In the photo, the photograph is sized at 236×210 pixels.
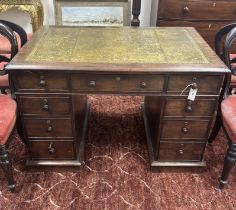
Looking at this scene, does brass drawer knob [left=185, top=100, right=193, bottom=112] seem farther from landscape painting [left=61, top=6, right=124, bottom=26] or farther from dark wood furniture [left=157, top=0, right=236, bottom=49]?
landscape painting [left=61, top=6, right=124, bottom=26]

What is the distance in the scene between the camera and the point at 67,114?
148 centimetres

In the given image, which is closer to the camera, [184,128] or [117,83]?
[117,83]

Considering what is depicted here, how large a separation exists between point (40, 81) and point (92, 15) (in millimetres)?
1768

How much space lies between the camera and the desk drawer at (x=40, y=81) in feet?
4.34

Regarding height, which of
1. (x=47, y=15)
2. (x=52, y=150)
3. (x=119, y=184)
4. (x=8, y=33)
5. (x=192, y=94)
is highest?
(x=8, y=33)

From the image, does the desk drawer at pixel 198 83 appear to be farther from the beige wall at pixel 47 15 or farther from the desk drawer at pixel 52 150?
the beige wall at pixel 47 15

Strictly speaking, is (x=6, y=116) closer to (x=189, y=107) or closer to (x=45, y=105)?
(x=45, y=105)

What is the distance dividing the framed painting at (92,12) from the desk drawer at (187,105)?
1.72m

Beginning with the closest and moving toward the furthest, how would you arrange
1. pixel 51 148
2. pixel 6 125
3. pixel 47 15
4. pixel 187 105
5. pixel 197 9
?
pixel 6 125 < pixel 187 105 < pixel 51 148 < pixel 197 9 < pixel 47 15

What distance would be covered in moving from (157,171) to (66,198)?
59 cm

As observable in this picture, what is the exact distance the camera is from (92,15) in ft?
9.45

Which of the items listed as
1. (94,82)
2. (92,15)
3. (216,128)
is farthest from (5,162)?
(92,15)

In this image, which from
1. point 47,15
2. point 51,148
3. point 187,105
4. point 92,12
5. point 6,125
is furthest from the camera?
point 47,15

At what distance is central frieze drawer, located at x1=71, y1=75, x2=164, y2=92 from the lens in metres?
1.34
